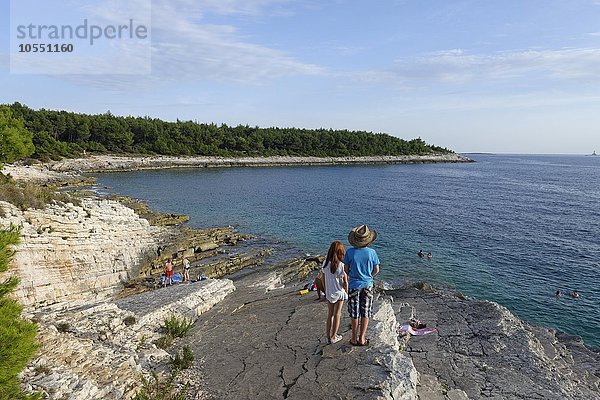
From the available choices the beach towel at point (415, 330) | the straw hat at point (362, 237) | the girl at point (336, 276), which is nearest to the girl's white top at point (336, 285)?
the girl at point (336, 276)

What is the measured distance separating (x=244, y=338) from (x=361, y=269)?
5.17 meters

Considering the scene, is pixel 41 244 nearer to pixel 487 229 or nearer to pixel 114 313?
pixel 114 313

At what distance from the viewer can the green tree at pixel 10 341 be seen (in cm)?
500

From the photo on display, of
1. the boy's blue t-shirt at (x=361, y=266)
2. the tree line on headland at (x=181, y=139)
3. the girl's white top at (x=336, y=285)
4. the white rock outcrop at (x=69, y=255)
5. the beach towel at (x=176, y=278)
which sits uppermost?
the tree line on headland at (x=181, y=139)

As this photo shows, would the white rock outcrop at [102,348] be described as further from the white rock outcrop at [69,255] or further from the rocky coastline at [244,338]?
the white rock outcrop at [69,255]

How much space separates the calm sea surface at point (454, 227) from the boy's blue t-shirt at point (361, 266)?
15.1 m

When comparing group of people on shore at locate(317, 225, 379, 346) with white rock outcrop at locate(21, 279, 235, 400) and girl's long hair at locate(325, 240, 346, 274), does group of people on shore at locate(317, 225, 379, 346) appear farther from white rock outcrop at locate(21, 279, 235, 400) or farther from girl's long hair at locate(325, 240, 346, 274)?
white rock outcrop at locate(21, 279, 235, 400)

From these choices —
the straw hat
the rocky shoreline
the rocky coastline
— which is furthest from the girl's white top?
the rocky shoreline

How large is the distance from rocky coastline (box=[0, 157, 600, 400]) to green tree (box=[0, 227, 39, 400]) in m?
2.97

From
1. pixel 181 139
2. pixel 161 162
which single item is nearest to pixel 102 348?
pixel 161 162

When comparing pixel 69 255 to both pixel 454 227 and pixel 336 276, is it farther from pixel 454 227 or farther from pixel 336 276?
pixel 454 227

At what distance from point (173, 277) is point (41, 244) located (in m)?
7.12

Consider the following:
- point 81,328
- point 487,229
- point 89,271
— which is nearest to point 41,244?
point 89,271

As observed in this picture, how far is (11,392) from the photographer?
542cm
